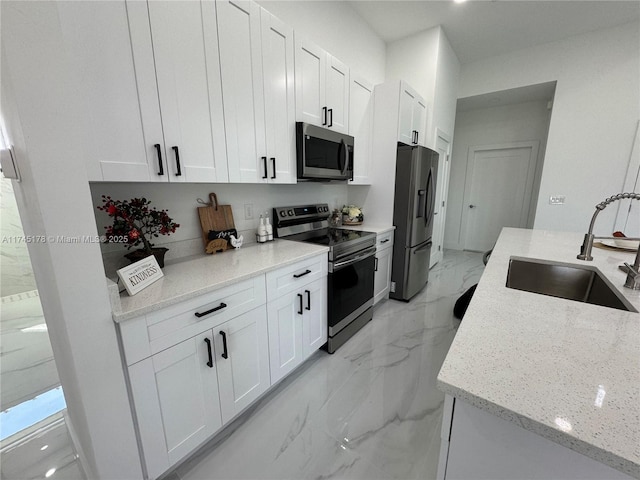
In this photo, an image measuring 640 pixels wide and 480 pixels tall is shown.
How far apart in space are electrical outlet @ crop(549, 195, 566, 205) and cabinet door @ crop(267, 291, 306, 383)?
4.02m

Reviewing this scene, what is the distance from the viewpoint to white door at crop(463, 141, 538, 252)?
15.3 ft

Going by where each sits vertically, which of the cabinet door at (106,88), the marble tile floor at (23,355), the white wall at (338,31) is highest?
the white wall at (338,31)

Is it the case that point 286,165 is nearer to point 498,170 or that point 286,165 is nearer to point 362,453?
point 362,453

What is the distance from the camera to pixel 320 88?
2.12 meters

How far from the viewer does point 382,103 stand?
2789mm

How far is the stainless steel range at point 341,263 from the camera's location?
2.06 meters

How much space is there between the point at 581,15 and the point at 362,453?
15.7 ft

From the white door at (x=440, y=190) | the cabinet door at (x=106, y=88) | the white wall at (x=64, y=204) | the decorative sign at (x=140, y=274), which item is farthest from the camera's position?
the white door at (x=440, y=190)

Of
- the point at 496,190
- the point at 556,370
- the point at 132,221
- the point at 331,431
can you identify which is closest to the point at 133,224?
the point at 132,221

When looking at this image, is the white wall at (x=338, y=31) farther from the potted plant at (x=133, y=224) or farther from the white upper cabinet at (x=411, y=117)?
the potted plant at (x=133, y=224)

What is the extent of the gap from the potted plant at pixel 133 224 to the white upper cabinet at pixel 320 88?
1.20 metres

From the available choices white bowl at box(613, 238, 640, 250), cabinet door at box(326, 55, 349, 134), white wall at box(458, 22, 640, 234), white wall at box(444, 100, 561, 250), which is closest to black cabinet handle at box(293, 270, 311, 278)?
cabinet door at box(326, 55, 349, 134)

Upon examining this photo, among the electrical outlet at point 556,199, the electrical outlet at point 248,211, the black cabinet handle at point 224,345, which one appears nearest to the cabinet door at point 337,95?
the electrical outlet at point 248,211

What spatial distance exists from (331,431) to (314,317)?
0.68 metres
